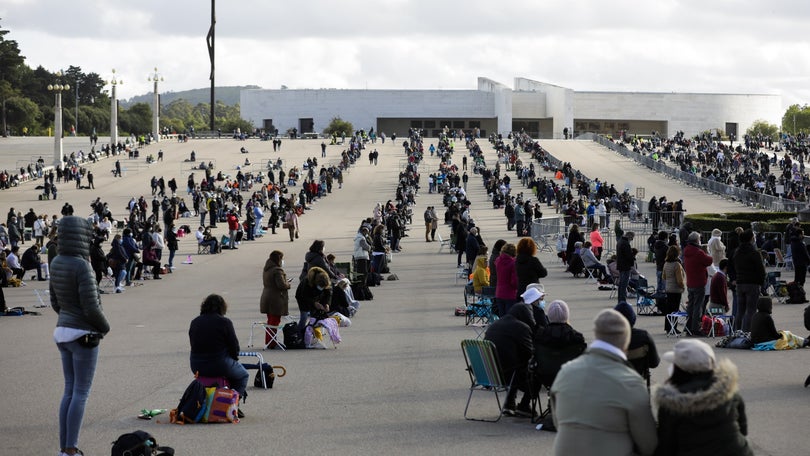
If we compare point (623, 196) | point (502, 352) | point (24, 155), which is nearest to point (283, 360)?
point (502, 352)

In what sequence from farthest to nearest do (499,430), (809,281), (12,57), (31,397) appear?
(12,57) < (809,281) < (31,397) < (499,430)

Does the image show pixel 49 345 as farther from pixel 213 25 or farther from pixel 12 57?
pixel 12 57

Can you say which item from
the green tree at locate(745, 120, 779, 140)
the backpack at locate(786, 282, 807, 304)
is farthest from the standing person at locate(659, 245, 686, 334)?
the green tree at locate(745, 120, 779, 140)

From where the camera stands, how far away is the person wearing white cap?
5.15m

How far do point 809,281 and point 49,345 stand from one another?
16186mm

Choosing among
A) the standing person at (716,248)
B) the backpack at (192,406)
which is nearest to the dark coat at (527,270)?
the backpack at (192,406)

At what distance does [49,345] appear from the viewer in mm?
14789

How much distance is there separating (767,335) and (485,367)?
549 cm

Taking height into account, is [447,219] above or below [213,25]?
below

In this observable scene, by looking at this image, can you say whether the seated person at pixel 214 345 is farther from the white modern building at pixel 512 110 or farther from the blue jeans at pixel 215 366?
the white modern building at pixel 512 110

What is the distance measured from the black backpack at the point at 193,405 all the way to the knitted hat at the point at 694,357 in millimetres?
5171

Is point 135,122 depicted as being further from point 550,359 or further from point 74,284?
point 74,284

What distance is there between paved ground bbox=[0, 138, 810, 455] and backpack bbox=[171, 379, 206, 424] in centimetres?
15

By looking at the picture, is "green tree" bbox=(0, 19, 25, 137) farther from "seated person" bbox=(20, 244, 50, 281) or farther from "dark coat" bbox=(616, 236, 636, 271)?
"dark coat" bbox=(616, 236, 636, 271)
